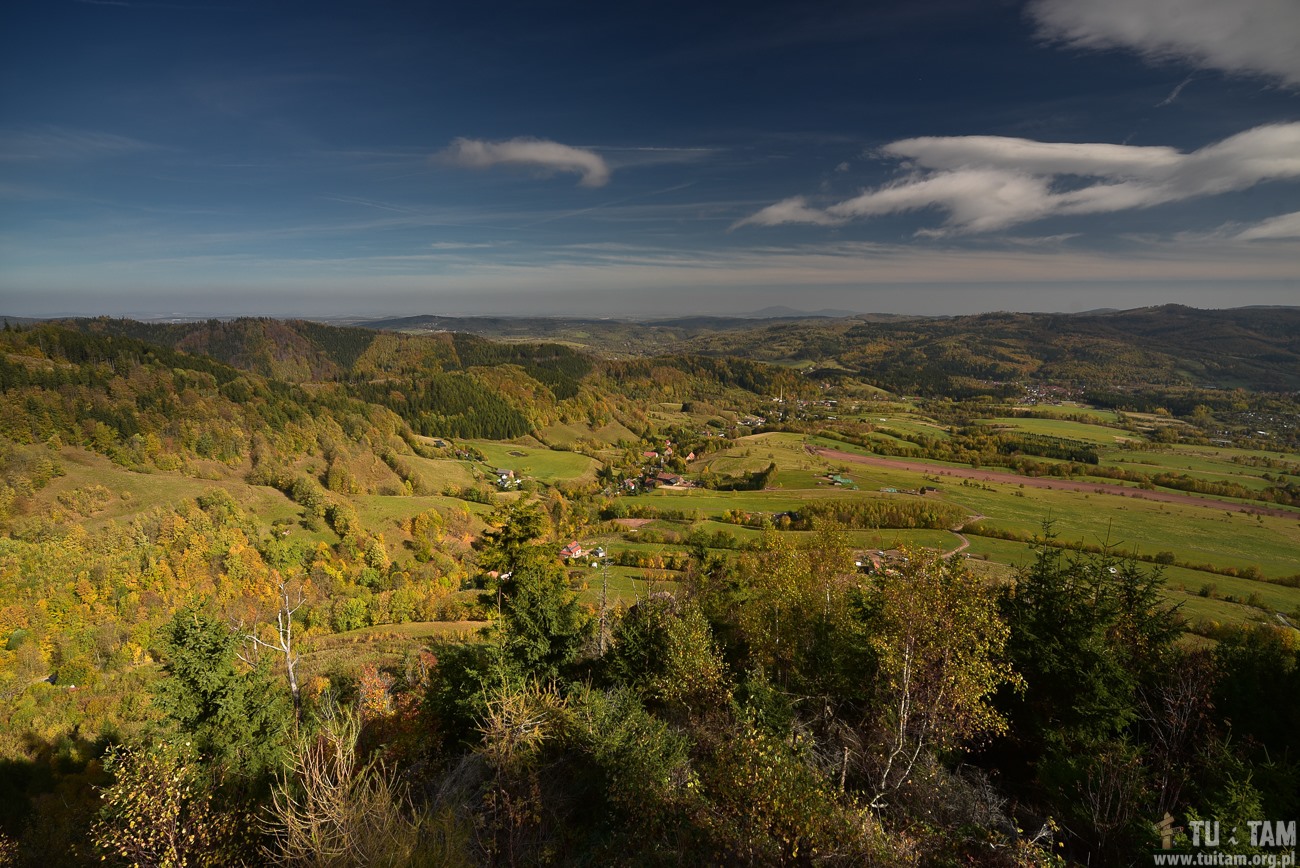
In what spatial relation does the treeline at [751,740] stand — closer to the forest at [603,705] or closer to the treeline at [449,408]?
the forest at [603,705]

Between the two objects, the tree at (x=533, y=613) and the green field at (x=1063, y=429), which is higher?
the tree at (x=533, y=613)

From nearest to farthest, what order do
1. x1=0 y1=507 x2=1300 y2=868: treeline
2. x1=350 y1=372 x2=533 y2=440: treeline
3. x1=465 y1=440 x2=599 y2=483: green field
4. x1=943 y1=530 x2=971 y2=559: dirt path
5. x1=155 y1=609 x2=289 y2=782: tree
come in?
x1=0 y1=507 x2=1300 y2=868: treeline < x1=155 y1=609 x2=289 y2=782: tree < x1=943 y1=530 x2=971 y2=559: dirt path < x1=465 y1=440 x2=599 y2=483: green field < x1=350 y1=372 x2=533 y2=440: treeline

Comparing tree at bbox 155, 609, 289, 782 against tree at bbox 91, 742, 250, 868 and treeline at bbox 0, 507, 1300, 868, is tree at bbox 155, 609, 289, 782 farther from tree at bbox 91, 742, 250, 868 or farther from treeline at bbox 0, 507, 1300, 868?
tree at bbox 91, 742, 250, 868

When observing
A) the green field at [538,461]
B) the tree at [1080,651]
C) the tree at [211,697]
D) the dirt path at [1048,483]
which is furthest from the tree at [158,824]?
the dirt path at [1048,483]

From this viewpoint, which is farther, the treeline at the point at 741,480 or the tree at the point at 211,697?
the treeline at the point at 741,480

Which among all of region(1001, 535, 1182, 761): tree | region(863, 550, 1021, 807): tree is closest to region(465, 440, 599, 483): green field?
region(1001, 535, 1182, 761): tree

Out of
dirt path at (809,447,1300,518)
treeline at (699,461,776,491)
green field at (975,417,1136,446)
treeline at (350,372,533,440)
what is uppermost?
treeline at (350,372,533,440)

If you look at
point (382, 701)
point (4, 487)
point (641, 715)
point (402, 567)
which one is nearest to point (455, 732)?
point (382, 701)

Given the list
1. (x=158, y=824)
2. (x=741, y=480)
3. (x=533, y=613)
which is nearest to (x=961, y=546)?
(x=741, y=480)

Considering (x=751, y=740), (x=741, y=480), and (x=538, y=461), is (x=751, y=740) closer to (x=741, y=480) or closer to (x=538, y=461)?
(x=741, y=480)

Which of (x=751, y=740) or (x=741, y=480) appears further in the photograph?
Answer: (x=741, y=480)
